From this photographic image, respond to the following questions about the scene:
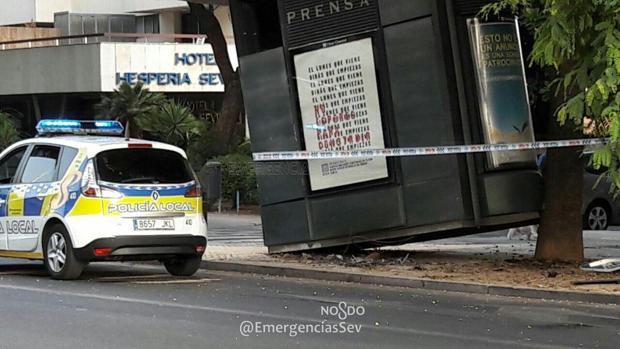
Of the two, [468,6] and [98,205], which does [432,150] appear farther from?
[98,205]

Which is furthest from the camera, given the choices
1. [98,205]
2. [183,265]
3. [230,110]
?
[230,110]

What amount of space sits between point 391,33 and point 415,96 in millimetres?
857

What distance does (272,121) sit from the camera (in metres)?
14.4

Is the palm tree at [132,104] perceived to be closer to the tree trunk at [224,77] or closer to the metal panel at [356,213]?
the tree trunk at [224,77]

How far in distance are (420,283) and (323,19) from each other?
378 centimetres

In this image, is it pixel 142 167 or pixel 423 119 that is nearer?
pixel 142 167

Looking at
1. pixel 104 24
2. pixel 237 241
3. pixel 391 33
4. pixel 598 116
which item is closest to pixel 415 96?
pixel 391 33

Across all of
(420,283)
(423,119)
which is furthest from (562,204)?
(420,283)

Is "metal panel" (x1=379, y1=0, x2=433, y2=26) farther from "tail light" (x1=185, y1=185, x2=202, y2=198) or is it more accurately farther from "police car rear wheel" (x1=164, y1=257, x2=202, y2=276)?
"police car rear wheel" (x1=164, y1=257, x2=202, y2=276)

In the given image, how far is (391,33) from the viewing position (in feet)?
43.8

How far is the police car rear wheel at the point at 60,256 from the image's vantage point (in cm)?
1212

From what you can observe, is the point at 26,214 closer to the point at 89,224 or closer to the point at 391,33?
the point at 89,224

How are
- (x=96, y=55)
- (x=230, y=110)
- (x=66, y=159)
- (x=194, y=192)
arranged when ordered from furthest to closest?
1. (x=96, y=55)
2. (x=230, y=110)
3. (x=194, y=192)
4. (x=66, y=159)

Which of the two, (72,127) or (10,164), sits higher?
(72,127)
